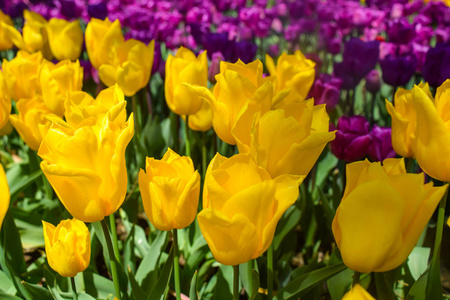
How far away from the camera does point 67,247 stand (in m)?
1.01

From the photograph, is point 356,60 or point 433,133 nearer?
point 433,133

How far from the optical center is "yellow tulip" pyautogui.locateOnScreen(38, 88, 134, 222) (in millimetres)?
927

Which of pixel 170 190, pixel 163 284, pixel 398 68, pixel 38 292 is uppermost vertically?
pixel 170 190

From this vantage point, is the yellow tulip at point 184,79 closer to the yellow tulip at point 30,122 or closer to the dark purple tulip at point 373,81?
the yellow tulip at point 30,122

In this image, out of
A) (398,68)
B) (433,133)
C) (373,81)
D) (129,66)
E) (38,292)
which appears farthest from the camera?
(373,81)

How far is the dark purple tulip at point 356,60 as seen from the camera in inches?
94.0

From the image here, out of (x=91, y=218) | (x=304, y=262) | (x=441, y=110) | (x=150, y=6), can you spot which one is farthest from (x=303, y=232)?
(x=150, y=6)

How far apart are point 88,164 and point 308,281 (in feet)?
1.79

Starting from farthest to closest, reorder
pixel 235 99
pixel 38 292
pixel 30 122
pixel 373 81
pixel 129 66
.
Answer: pixel 373 81, pixel 129 66, pixel 30 122, pixel 38 292, pixel 235 99

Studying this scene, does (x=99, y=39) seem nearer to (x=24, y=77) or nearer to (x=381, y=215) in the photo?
(x=24, y=77)

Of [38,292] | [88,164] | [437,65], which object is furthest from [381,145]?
[38,292]

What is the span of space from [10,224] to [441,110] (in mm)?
1245

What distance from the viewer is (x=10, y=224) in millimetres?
1496

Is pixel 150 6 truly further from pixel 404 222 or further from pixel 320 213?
pixel 404 222
